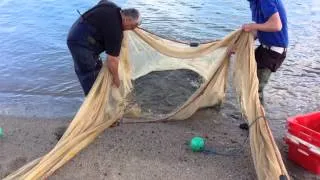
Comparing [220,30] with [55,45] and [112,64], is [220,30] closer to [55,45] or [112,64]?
[55,45]

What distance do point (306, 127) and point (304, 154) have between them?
316 millimetres

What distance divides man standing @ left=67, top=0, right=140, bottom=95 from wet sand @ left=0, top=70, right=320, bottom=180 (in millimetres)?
809

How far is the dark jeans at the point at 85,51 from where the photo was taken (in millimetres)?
5465

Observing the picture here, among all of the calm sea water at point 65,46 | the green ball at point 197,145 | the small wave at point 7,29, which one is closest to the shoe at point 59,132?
the calm sea water at point 65,46

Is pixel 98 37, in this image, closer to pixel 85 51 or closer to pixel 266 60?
pixel 85 51

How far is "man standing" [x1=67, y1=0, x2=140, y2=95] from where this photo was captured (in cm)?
525

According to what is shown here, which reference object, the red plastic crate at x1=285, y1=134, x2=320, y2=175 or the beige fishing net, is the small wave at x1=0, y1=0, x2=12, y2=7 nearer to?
the beige fishing net

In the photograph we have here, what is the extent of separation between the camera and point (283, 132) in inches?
242

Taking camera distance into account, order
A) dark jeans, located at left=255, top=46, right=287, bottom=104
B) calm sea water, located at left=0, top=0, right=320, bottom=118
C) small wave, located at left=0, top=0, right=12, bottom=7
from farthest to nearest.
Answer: small wave, located at left=0, top=0, right=12, bottom=7
calm sea water, located at left=0, top=0, right=320, bottom=118
dark jeans, located at left=255, top=46, right=287, bottom=104

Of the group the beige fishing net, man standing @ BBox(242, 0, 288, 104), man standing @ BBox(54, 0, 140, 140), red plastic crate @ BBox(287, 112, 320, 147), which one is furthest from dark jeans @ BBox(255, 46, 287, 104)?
man standing @ BBox(54, 0, 140, 140)

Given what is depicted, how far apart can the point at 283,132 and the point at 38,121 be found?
3.32 meters

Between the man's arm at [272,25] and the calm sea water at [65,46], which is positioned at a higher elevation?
the man's arm at [272,25]

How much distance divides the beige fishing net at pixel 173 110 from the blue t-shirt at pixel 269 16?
0.65ft

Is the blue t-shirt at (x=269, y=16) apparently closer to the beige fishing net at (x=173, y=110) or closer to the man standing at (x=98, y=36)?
the beige fishing net at (x=173, y=110)
